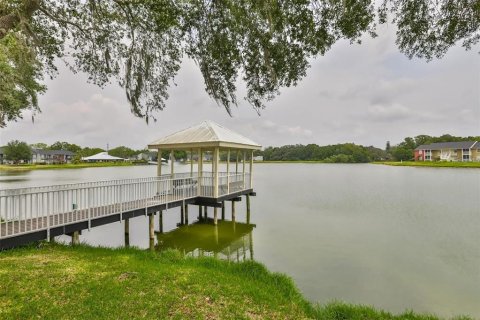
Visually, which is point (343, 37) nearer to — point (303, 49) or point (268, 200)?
point (303, 49)

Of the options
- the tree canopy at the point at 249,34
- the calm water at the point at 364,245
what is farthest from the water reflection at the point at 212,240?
the tree canopy at the point at 249,34

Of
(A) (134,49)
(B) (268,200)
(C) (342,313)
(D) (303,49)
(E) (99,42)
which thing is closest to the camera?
(C) (342,313)

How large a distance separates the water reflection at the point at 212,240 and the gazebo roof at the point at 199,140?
412 cm

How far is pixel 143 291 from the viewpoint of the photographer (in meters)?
4.79

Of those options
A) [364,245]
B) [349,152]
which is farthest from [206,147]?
[349,152]

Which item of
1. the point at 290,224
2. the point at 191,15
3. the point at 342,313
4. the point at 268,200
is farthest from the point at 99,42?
the point at 268,200

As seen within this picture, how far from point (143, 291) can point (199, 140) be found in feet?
27.7

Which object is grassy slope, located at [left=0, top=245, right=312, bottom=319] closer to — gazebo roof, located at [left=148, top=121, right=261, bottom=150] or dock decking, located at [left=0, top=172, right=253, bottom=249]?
dock decking, located at [left=0, top=172, right=253, bottom=249]

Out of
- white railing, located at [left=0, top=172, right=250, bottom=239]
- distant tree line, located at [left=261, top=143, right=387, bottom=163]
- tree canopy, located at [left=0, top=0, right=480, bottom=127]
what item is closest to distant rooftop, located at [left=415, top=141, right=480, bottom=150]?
distant tree line, located at [left=261, top=143, right=387, bottom=163]

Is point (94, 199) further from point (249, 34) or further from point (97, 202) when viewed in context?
point (249, 34)

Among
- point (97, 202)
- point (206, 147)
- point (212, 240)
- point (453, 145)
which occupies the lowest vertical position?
point (212, 240)

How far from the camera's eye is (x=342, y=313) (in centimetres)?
495

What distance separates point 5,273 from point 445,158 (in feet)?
299

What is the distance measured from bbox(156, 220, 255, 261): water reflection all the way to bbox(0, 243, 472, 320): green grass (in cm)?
361
